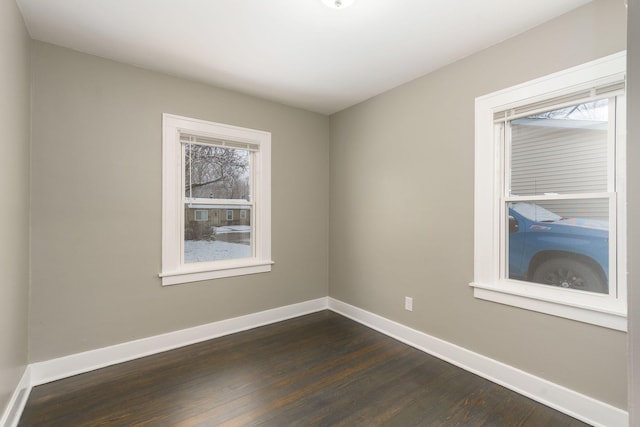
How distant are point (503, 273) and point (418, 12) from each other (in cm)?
194

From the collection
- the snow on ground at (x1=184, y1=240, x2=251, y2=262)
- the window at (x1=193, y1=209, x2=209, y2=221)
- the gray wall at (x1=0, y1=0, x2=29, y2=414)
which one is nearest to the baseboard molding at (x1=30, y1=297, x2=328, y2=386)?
the gray wall at (x1=0, y1=0, x2=29, y2=414)

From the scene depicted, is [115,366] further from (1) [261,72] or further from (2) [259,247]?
(1) [261,72]

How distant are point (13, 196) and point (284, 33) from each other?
2.00 m

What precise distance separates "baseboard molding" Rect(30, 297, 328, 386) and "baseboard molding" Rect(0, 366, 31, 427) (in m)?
0.10

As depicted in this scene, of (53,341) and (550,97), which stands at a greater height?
(550,97)

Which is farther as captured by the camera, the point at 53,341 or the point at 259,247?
the point at 259,247

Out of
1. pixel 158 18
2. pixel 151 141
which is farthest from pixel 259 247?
pixel 158 18

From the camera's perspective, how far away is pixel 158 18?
6.49ft

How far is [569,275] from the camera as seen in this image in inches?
78.6

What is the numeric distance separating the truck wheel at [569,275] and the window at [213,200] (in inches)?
A: 98.0

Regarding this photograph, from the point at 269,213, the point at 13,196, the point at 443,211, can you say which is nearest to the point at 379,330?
the point at 443,211

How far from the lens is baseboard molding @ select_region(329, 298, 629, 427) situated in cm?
177

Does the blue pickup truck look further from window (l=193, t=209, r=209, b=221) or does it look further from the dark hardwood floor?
window (l=193, t=209, r=209, b=221)

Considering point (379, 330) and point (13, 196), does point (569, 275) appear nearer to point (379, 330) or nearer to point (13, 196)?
point (379, 330)
